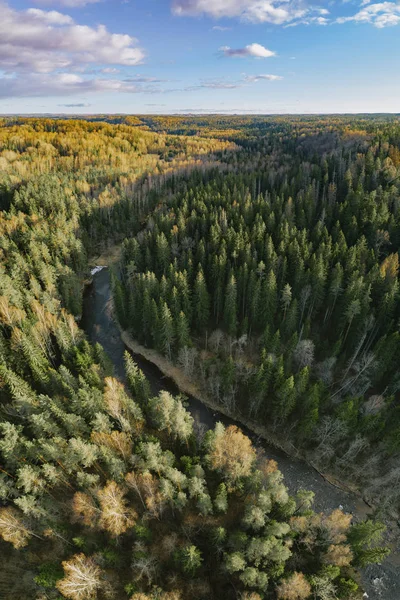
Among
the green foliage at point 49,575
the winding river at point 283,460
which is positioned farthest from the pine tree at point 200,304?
the green foliage at point 49,575

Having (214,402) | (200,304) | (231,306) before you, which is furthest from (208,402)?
(200,304)

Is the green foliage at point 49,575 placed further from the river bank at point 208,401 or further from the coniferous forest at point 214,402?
the river bank at point 208,401

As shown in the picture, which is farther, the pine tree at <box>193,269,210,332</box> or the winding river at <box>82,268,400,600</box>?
the pine tree at <box>193,269,210,332</box>

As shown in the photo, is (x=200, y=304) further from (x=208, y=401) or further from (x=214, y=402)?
(x=214, y=402)

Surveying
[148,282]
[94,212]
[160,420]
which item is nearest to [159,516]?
[160,420]

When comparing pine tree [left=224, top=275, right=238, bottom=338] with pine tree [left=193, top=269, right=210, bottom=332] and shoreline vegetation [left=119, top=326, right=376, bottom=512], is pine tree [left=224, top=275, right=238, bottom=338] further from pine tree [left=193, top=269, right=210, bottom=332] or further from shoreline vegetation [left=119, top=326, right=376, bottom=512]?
shoreline vegetation [left=119, top=326, right=376, bottom=512]

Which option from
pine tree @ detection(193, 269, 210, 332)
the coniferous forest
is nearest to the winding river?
the coniferous forest

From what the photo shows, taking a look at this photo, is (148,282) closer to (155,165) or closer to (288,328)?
(288,328)

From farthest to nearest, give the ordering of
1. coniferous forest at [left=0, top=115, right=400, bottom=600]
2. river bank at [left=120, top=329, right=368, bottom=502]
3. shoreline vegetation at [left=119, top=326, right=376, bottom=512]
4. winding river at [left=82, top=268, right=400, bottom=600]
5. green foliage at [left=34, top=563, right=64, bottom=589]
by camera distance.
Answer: river bank at [left=120, top=329, right=368, bottom=502] → shoreline vegetation at [left=119, top=326, right=376, bottom=512] → winding river at [left=82, top=268, right=400, bottom=600] → coniferous forest at [left=0, top=115, right=400, bottom=600] → green foliage at [left=34, top=563, right=64, bottom=589]
